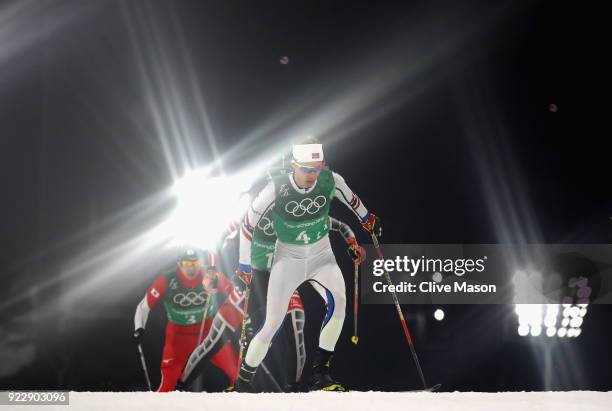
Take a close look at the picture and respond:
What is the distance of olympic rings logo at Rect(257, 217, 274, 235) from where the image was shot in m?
4.35

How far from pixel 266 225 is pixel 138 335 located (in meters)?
1.14

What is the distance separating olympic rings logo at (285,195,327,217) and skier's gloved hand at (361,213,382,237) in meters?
0.37

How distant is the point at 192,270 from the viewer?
4.42m

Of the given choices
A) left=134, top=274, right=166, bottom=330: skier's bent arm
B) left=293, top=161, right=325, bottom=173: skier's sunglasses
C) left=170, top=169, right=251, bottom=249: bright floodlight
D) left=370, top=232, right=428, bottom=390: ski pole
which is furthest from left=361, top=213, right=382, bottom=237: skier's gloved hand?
left=134, top=274, right=166, bottom=330: skier's bent arm

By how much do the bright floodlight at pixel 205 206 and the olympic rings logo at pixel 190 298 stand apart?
33 cm

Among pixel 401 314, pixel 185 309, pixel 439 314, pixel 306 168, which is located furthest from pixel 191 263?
pixel 439 314

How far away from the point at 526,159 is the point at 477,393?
169 centimetres

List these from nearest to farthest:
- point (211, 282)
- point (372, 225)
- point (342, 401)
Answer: point (342, 401)
point (211, 282)
point (372, 225)

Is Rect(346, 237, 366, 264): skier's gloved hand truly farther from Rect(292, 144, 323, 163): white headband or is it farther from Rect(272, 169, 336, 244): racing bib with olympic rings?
Rect(292, 144, 323, 163): white headband

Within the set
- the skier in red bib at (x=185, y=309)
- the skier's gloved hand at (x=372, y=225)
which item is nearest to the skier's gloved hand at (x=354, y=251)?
the skier's gloved hand at (x=372, y=225)

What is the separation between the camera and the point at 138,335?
4.36 m

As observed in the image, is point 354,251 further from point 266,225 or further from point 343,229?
point 266,225

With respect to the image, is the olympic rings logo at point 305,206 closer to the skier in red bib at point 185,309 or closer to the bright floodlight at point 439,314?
the skier in red bib at point 185,309

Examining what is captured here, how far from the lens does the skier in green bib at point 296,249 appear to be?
14.1 feet
